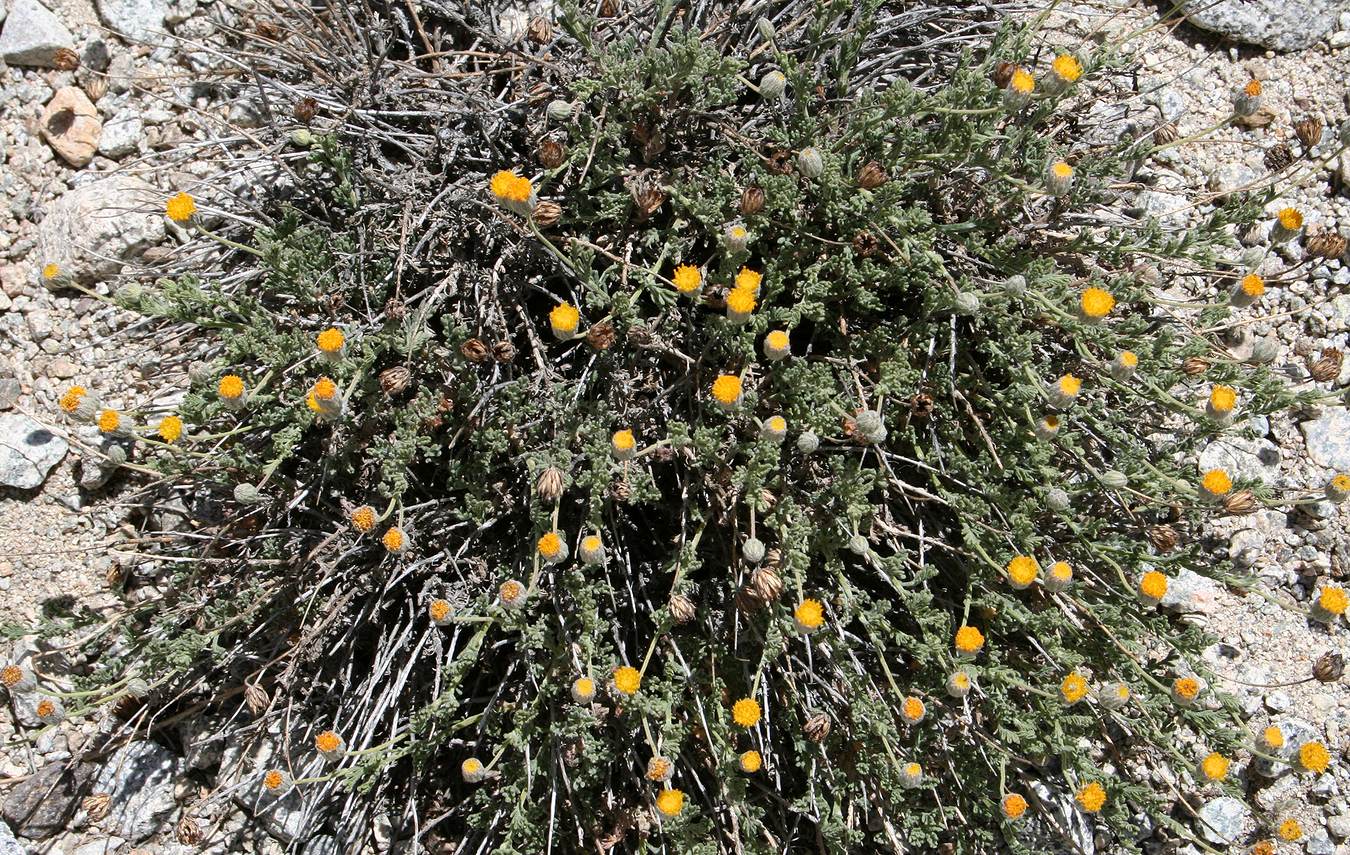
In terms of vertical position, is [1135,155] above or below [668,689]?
above

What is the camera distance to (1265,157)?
4.11 meters

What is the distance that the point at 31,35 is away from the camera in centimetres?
407

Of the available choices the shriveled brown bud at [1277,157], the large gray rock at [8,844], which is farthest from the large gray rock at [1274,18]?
the large gray rock at [8,844]

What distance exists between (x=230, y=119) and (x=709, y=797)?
134 inches

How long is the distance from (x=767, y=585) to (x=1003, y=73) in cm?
199

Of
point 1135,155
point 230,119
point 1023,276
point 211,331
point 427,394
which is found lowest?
point 211,331

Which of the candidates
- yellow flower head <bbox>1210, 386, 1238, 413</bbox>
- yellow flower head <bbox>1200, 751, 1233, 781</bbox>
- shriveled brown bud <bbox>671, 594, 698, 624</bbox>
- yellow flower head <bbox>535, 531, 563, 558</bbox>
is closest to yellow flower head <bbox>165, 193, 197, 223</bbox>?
yellow flower head <bbox>535, 531, 563, 558</bbox>

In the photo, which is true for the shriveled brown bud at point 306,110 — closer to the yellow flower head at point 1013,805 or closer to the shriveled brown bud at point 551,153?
the shriveled brown bud at point 551,153

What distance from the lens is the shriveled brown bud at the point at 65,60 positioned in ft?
13.3

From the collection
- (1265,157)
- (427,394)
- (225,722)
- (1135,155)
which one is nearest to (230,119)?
(427,394)

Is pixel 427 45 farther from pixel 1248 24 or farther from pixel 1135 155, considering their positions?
pixel 1248 24

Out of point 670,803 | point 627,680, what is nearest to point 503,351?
point 627,680

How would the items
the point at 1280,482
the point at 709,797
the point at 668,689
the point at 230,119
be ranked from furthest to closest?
the point at 230,119, the point at 1280,482, the point at 709,797, the point at 668,689

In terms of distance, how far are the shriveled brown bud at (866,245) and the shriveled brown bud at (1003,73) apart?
659 mm
